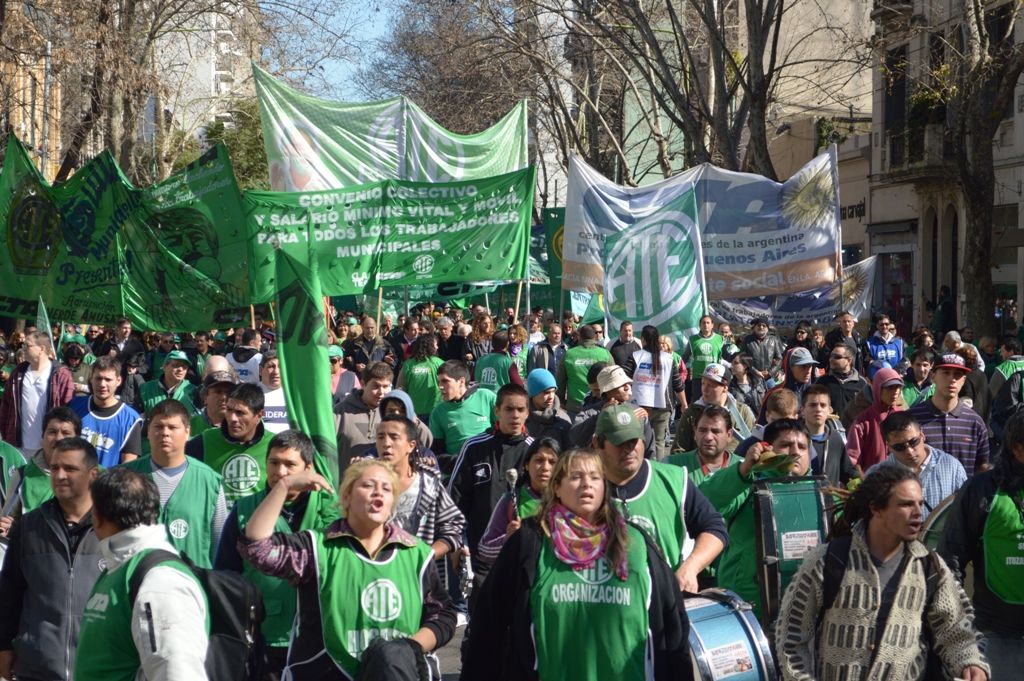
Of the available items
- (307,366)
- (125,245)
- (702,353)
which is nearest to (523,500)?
(307,366)

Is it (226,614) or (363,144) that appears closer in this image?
(226,614)

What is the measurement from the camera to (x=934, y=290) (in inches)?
1321

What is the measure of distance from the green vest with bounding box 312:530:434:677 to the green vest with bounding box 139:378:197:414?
6.13 metres

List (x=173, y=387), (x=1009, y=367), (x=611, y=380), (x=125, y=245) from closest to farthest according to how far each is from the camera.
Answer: (x=611, y=380) → (x=173, y=387) → (x=1009, y=367) → (x=125, y=245)

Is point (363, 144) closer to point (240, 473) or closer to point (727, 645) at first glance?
point (240, 473)

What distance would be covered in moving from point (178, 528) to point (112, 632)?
1.91m

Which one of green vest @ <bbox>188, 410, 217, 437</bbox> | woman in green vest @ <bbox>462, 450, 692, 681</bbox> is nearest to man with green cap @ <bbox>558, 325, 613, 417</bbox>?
green vest @ <bbox>188, 410, 217, 437</bbox>

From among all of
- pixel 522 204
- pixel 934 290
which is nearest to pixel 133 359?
pixel 522 204

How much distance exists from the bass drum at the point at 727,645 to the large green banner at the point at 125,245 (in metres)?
7.96

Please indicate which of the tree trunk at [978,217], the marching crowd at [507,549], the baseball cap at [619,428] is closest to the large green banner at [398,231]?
the marching crowd at [507,549]

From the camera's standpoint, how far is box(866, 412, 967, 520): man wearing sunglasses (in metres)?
6.67

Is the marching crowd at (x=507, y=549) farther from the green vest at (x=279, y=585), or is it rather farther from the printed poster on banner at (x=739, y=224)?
the printed poster on banner at (x=739, y=224)

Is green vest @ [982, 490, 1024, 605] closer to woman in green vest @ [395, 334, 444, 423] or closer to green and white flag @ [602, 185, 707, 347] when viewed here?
woman in green vest @ [395, 334, 444, 423]

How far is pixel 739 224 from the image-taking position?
1620cm
